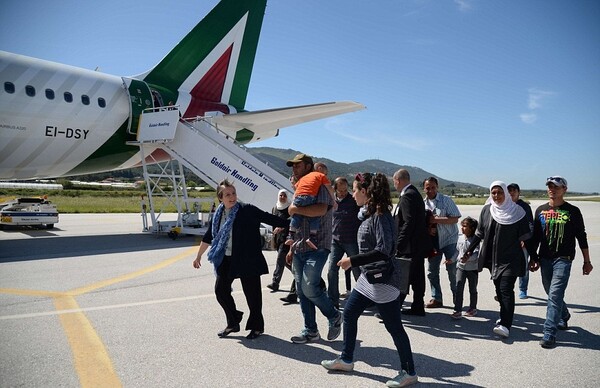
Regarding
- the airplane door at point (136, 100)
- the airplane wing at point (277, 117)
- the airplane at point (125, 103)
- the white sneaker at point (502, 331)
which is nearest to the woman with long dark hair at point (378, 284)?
the white sneaker at point (502, 331)

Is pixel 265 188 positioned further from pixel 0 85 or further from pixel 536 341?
pixel 536 341

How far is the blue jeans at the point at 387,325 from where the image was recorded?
361cm

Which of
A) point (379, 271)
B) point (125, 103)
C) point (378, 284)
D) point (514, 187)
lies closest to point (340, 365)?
point (378, 284)

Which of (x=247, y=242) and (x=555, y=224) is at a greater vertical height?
(x=555, y=224)

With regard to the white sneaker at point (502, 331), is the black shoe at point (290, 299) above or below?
below

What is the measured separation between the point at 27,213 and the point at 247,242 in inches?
542

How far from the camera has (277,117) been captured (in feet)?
50.9

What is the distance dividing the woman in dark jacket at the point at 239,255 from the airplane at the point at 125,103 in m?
7.64

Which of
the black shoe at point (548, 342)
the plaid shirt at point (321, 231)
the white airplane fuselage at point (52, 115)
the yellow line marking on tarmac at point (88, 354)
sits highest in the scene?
the white airplane fuselage at point (52, 115)

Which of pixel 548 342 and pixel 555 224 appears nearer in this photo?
pixel 548 342

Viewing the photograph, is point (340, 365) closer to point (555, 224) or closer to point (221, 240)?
point (221, 240)

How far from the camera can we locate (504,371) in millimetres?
3961

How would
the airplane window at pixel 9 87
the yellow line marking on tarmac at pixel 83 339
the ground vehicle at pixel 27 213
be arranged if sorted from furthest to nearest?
the ground vehicle at pixel 27 213 < the airplane window at pixel 9 87 < the yellow line marking on tarmac at pixel 83 339

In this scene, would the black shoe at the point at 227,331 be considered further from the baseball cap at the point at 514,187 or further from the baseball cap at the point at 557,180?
the baseball cap at the point at 514,187
